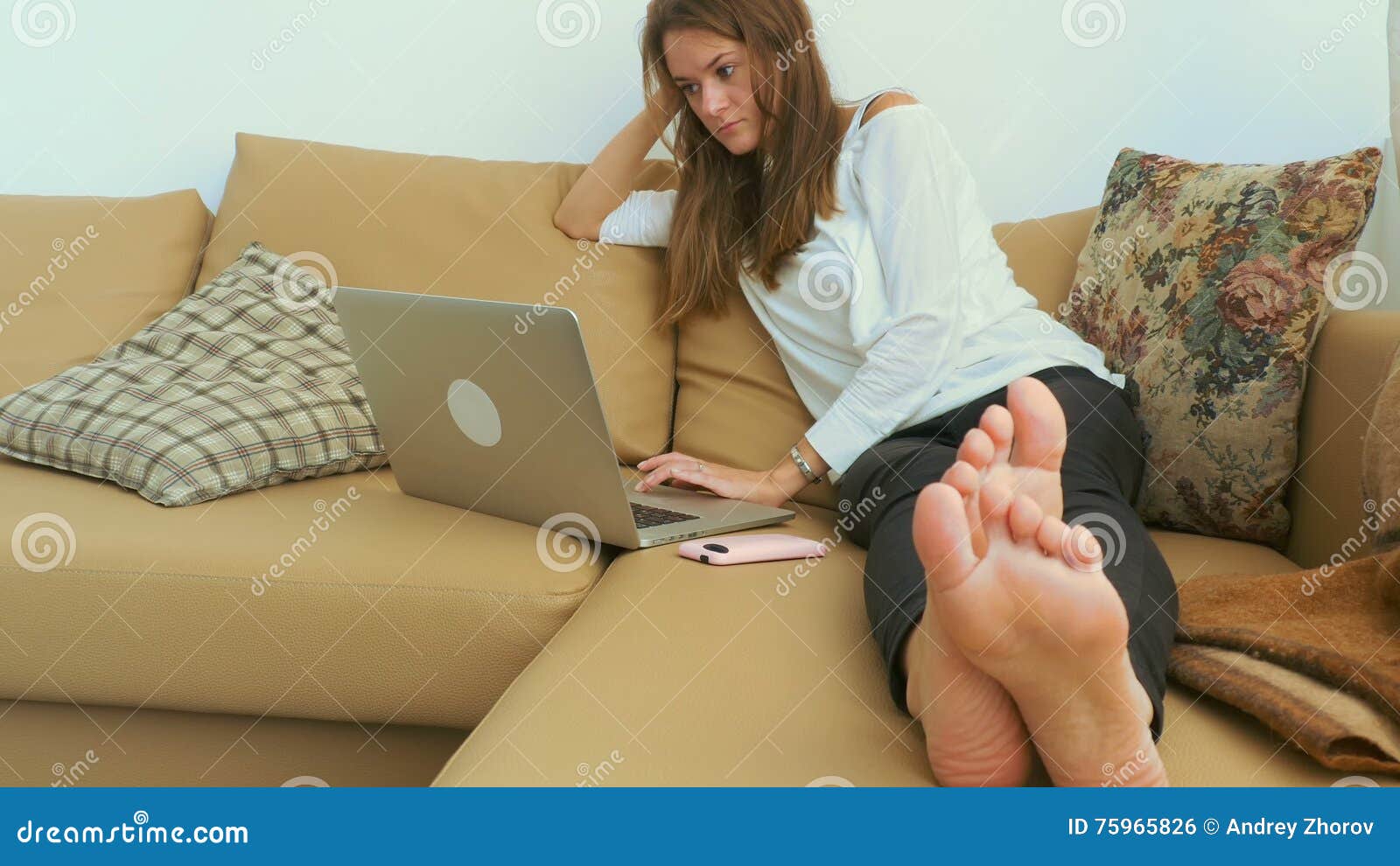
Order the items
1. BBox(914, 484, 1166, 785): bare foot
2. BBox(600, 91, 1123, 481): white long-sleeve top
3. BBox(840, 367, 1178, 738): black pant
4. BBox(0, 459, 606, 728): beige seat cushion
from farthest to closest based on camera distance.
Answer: BBox(600, 91, 1123, 481): white long-sleeve top → BBox(0, 459, 606, 728): beige seat cushion → BBox(840, 367, 1178, 738): black pant → BBox(914, 484, 1166, 785): bare foot

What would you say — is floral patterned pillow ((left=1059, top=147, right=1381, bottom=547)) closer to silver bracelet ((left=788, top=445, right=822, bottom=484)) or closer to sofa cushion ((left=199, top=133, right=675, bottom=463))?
silver bracelet ((left=788, top=445, right=822, bottom=484))

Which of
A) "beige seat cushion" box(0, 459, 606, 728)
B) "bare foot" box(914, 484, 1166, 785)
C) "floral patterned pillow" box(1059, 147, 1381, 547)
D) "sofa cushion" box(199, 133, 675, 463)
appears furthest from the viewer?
"sofa cushion" box(199, 133, 675, 463)

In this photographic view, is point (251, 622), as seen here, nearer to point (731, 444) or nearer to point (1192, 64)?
point (731, 444)

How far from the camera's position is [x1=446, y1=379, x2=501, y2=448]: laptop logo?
4.25ft

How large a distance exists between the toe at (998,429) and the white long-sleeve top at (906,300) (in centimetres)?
66

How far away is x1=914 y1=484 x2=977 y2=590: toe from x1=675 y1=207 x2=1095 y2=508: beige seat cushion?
885 mm

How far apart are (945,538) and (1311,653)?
1.23 feet

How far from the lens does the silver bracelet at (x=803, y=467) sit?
5.14 ft

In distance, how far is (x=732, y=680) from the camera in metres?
1.01

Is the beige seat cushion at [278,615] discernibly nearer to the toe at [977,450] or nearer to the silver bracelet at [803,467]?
the silver bracelet at [803,467]

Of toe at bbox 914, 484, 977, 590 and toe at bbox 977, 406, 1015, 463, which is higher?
toe at bbox 977, 406, 1015, 463

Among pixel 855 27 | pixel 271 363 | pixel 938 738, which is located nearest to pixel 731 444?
pixel 271 363

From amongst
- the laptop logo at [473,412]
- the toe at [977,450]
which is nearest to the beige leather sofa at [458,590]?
the laptop logo at [473,412]

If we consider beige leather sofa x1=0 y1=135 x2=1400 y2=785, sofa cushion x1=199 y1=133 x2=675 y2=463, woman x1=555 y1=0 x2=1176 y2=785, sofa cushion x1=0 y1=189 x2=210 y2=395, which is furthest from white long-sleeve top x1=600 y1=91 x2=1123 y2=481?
sofa cushion x1=0 y1=189 x2=210 y2=395
